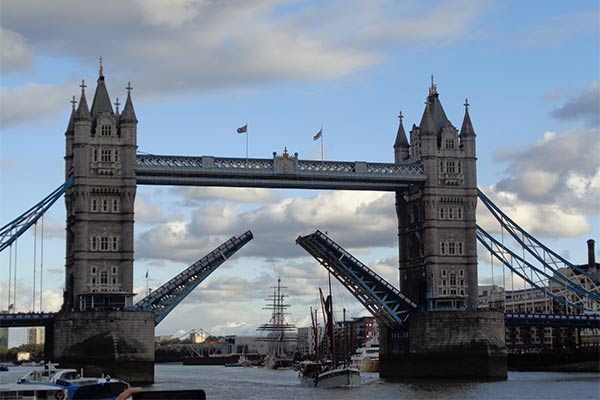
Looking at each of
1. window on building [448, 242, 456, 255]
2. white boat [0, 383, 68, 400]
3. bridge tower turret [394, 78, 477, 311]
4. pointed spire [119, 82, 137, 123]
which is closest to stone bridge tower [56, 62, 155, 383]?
pointed spire [119, 82, 137, 123]

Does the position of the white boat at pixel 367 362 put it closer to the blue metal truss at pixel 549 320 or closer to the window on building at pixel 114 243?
the blue metal truss at pixel 549 320

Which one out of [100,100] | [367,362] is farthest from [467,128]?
[367,362]

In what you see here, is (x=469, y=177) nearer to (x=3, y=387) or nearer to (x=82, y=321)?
(x=82, y=321)

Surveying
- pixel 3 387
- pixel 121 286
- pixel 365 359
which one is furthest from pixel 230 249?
pixel 365 359

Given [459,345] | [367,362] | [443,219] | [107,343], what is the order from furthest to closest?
[367,362]
[443,219]
[459,345]
[107,343]

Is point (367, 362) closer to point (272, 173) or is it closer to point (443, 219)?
point (443, 219)

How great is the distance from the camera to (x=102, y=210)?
8662cm

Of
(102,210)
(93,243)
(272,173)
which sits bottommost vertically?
(93,243)

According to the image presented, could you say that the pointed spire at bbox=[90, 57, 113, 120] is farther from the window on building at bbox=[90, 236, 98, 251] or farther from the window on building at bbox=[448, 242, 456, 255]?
the window on building at bbox=[448, 242, 456, 255]

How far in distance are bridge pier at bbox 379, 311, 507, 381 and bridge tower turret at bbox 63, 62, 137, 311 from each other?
2350 cm

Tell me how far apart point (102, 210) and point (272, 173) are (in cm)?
1330

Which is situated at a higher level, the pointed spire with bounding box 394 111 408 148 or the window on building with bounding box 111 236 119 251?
the pointed spire with bounding box 394 111 408 148

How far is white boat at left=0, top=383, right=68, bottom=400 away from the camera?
4672 cm

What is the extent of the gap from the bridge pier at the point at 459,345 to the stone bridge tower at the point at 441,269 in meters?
0.08
